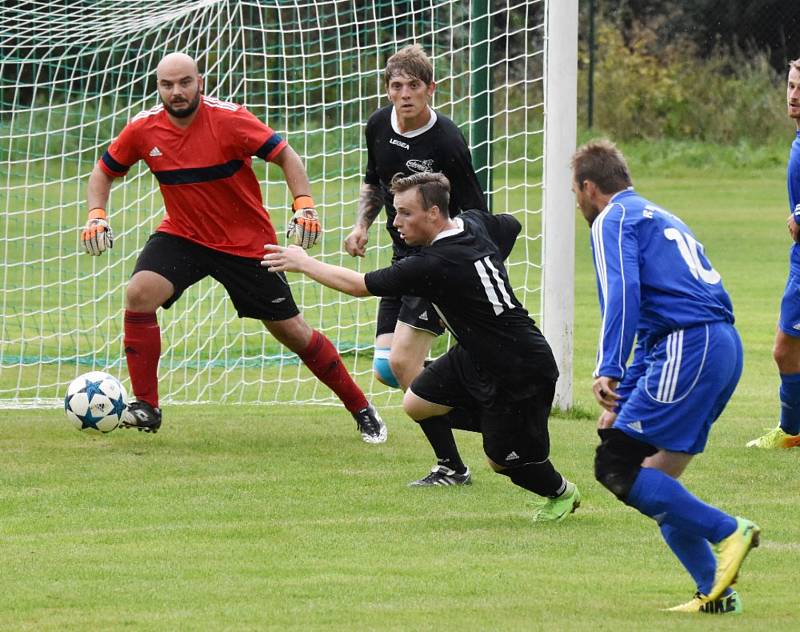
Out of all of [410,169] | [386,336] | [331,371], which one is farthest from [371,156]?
[331,371]

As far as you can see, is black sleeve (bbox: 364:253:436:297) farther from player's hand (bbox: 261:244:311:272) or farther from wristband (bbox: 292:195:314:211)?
wristband (bbox: 292:195:314:211)

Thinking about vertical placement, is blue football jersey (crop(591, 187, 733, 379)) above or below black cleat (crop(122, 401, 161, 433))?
above

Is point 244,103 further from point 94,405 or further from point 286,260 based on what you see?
point 286,260

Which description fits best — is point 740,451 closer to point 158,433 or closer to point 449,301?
point 449,301

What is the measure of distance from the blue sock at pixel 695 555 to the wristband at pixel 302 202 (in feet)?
11.8

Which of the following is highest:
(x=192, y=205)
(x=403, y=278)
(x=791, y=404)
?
(x=403, y=278)

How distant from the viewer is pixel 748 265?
61.7ft

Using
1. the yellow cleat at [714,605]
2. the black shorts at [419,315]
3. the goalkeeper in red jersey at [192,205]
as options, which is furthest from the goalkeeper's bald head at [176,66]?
the yellow cleat at [714,605]

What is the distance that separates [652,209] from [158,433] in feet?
14.9

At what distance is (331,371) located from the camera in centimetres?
871

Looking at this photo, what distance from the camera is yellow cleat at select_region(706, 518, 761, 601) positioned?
4.85m

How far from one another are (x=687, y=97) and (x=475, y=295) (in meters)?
27.5

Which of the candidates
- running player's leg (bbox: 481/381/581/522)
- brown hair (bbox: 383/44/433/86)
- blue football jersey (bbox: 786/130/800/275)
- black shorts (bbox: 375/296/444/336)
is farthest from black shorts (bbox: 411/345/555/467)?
blue football jersey (bbox: 786/130/800/275)

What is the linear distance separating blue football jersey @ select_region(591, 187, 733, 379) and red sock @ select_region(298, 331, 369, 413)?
3.77 meters
